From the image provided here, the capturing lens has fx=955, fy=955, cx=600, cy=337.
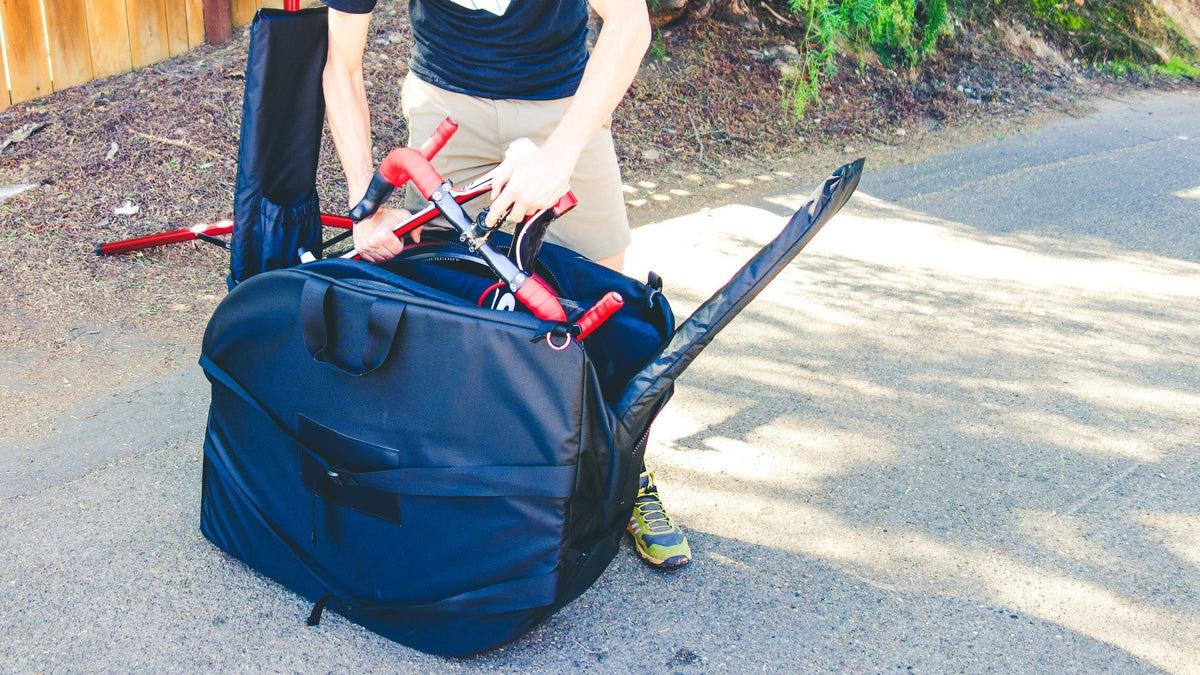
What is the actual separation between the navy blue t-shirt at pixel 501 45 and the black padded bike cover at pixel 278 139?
A: 143mm

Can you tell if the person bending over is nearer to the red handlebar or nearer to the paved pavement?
A: the red handlebar

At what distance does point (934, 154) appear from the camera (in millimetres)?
6477

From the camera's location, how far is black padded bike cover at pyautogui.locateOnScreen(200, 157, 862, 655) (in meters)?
1.91

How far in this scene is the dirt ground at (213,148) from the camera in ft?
11.5

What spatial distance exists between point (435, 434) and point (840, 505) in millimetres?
1390

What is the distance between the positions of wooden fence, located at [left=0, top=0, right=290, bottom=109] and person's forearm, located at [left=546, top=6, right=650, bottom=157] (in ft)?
14.5

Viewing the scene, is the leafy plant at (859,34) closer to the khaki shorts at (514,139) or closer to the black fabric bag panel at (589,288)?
the khaki shorts at (514,139)

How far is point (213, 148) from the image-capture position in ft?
16.2

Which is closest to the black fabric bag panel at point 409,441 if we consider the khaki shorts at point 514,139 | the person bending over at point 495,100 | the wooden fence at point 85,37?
the person bending over at point 495,100

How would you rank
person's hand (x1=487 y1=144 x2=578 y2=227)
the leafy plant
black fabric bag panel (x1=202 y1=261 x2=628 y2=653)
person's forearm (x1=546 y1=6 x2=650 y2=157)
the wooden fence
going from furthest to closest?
1. the leafy plant
2. the wooden fence
3. person's forearm (x1=546 y1=6 x2=650 y2=157)
4. person's hand (x1=487 y1=144 x2=578 y2=227)
5. black fabric bag panel (x1=202 y1=261 x2=628 y2=653)

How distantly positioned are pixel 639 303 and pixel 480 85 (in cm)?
75

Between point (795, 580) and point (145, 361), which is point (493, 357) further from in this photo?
point (145, 361)

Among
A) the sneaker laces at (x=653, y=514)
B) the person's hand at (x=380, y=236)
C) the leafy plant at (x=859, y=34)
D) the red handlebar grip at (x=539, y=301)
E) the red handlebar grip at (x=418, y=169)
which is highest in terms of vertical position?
the red handlebar grip at (x=418, y=169)

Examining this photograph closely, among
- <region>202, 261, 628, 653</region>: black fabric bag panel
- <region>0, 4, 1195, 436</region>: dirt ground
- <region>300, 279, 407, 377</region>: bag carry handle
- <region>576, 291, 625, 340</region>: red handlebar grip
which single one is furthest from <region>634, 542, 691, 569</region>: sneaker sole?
<region>0, 4, 1195, 436</region>: dirt ground
